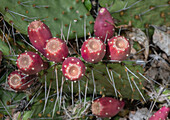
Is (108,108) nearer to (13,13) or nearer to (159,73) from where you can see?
(159,73)

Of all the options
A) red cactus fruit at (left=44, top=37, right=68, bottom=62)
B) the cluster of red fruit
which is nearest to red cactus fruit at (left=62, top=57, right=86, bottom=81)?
the cluster of red fruit

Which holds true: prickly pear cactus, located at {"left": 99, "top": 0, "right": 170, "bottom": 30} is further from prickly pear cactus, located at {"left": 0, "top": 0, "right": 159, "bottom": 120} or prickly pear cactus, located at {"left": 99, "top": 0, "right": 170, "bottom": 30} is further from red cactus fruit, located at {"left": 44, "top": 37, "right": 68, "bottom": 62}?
red cactus fruit, located at {"left": 44, "top": 37, "right": 68, "bottom": 62}

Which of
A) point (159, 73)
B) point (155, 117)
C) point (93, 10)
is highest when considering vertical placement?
point (93, 10)

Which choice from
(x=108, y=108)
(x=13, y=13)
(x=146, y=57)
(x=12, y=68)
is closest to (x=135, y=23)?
(x=146, y=57)

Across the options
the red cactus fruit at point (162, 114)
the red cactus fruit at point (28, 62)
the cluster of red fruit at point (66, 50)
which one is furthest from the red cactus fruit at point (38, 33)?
the red cactus fruit at point (162, 114)

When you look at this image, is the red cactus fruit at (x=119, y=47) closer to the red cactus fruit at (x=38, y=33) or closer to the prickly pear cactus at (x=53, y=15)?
the prickly pear cactus at (x=53, y=15)

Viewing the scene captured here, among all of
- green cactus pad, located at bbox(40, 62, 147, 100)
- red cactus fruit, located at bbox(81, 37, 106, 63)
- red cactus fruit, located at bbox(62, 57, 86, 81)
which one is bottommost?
green cactus pad, located at bbox(40, 62, 147, 100)
